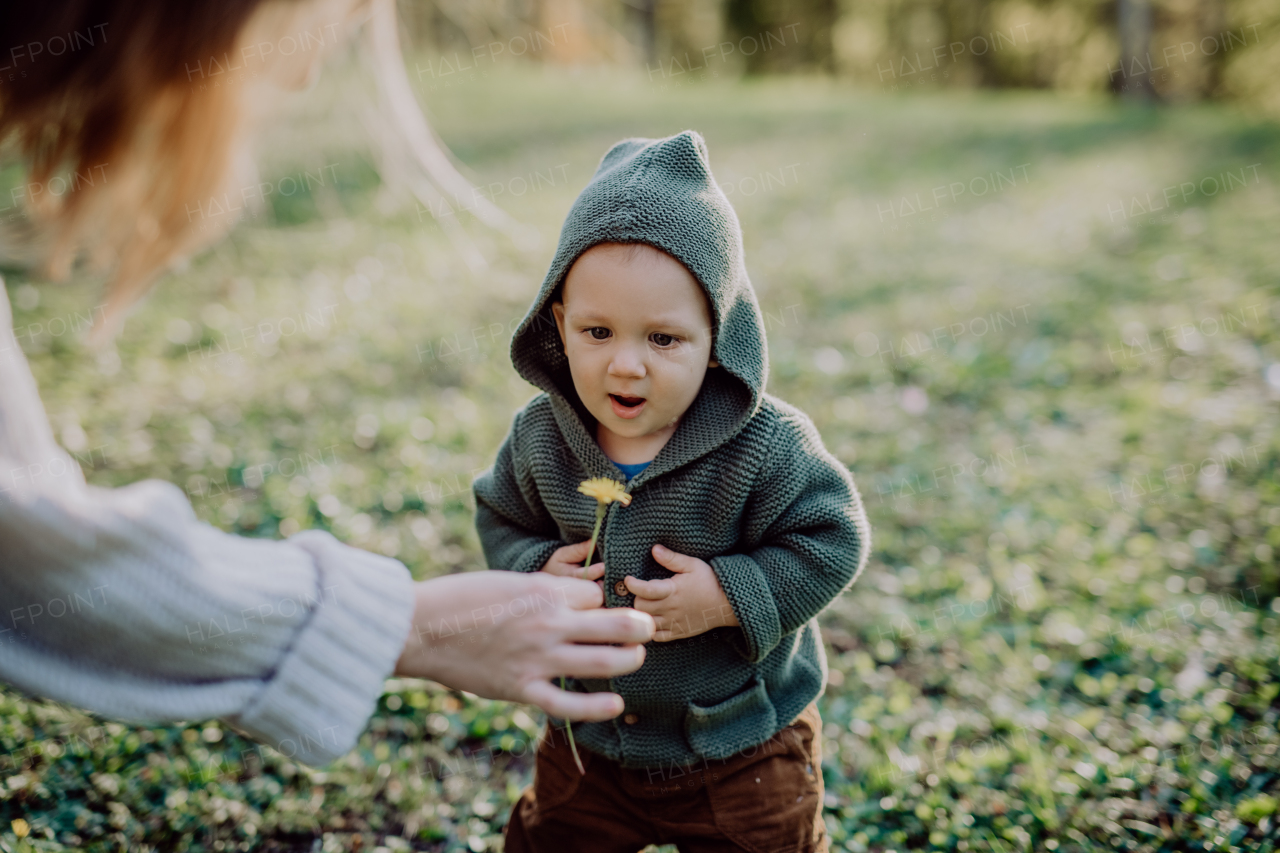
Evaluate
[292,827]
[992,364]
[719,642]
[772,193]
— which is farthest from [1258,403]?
[772,193]

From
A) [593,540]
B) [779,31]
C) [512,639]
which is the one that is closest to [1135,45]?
[779,31]

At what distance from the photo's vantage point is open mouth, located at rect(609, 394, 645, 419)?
1.73 m

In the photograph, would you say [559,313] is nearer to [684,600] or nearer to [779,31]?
[684,600]

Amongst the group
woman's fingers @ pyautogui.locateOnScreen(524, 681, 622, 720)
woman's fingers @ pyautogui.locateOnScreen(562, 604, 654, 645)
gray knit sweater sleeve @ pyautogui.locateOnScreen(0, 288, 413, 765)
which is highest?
gray knit sweater sleeve @ pyautogui.locateOnScreen(0, 288, 413, 765)

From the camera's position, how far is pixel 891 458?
465 cm

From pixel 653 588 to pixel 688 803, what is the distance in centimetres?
54

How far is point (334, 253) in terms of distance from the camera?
7719 mm

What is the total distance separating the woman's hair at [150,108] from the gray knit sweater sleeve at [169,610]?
1.61 ft

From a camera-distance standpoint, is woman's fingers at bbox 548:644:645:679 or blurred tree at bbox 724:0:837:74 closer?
woman's fingers at bbox 548:644:645:679

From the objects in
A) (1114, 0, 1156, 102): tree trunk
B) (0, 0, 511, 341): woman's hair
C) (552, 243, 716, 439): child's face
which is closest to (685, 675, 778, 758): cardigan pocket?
(552, 243, 716, 439): child's face

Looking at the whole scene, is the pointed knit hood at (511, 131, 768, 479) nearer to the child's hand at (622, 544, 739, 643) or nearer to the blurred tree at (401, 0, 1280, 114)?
the child's hand at (622, 544, 739, 643)

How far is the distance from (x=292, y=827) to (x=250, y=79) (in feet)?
6.84

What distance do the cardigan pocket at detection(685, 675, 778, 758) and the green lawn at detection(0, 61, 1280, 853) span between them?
3.23 feet

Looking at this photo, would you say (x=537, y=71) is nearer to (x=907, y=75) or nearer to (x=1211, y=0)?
(x=907, y=75)
